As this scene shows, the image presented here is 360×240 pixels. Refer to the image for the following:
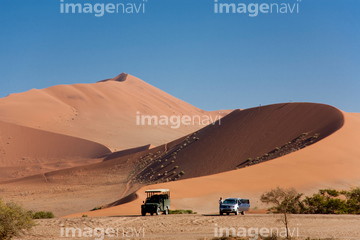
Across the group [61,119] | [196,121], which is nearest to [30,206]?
[61,119]

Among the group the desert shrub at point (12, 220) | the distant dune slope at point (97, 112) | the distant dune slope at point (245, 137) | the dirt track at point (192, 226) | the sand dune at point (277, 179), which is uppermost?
the distant dune slope at point (97, 112)

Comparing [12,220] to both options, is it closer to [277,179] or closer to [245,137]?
[277,179]

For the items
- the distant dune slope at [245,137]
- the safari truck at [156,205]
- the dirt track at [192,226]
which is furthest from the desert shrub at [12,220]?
the distant dune slope at [245,137]

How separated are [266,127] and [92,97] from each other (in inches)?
3671

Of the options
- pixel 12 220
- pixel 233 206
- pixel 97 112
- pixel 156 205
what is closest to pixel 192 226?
pixel 156 205

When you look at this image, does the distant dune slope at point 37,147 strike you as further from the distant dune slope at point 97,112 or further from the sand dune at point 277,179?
the sand dune at point 277,179

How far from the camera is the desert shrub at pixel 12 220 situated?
58.6ft

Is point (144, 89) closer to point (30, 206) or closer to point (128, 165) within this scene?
point (128, 165)

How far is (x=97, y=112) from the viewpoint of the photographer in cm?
13738

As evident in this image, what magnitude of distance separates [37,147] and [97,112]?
123 feet

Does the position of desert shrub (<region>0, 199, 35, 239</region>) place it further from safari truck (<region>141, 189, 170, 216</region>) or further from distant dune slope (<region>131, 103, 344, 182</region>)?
distant dune slope (<region>131, 103, 344, 182</region>)

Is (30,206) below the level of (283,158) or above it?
below

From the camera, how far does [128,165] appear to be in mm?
75625

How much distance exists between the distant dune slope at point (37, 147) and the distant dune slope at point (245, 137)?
33.3 metres
